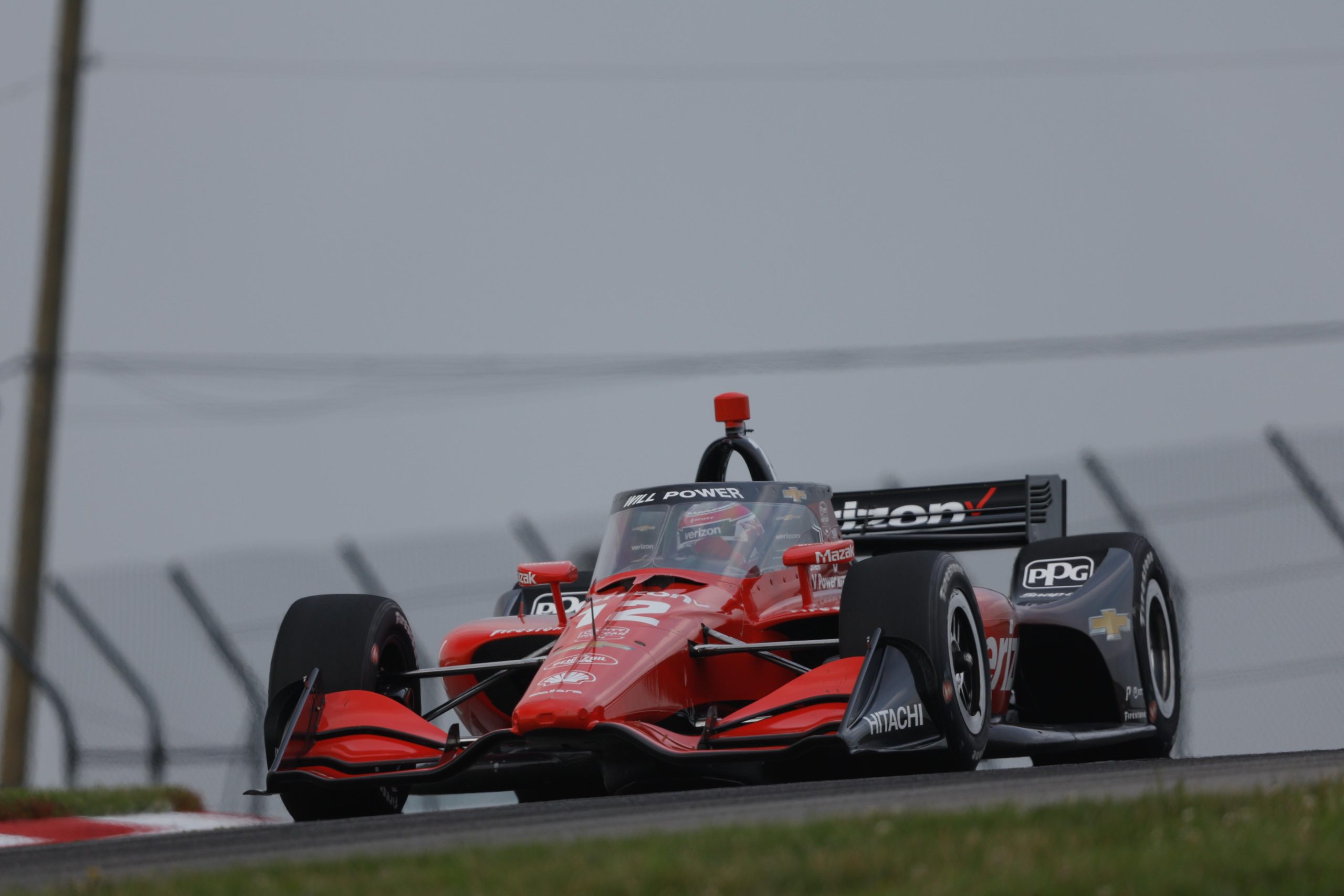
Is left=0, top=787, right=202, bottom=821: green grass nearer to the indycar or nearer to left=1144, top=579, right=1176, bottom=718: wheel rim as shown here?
the indycar

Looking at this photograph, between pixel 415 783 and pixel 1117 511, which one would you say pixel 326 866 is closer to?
pixel 415 783

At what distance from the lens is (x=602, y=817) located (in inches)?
201

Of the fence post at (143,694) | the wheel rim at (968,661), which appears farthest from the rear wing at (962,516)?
the fence post at (143,694)

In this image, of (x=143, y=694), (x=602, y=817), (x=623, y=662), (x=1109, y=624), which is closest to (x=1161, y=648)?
(x=1109, y=624)

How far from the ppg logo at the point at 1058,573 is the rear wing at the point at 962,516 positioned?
0.37 meters

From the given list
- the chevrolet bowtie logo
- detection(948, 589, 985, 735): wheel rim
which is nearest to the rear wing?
the chevrolet bowtie logo

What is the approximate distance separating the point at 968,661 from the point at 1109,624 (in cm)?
182

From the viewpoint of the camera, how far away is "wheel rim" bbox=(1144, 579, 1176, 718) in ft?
29.9

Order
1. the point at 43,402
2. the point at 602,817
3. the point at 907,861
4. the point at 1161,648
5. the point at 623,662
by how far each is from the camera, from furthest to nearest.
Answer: the point at 43,402
the point at 1161,648
the point at 623,662
the point at 602,817
the point at 907,861

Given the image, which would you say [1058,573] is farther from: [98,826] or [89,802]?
[89,802]

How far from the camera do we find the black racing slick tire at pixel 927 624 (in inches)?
263

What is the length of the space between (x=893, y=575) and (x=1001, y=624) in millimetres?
1700

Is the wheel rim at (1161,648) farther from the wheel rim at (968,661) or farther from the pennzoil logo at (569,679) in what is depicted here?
the pennzoil logo at (569,679)

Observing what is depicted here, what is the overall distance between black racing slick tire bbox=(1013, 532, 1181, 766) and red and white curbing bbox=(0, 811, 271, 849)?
4117 mm
